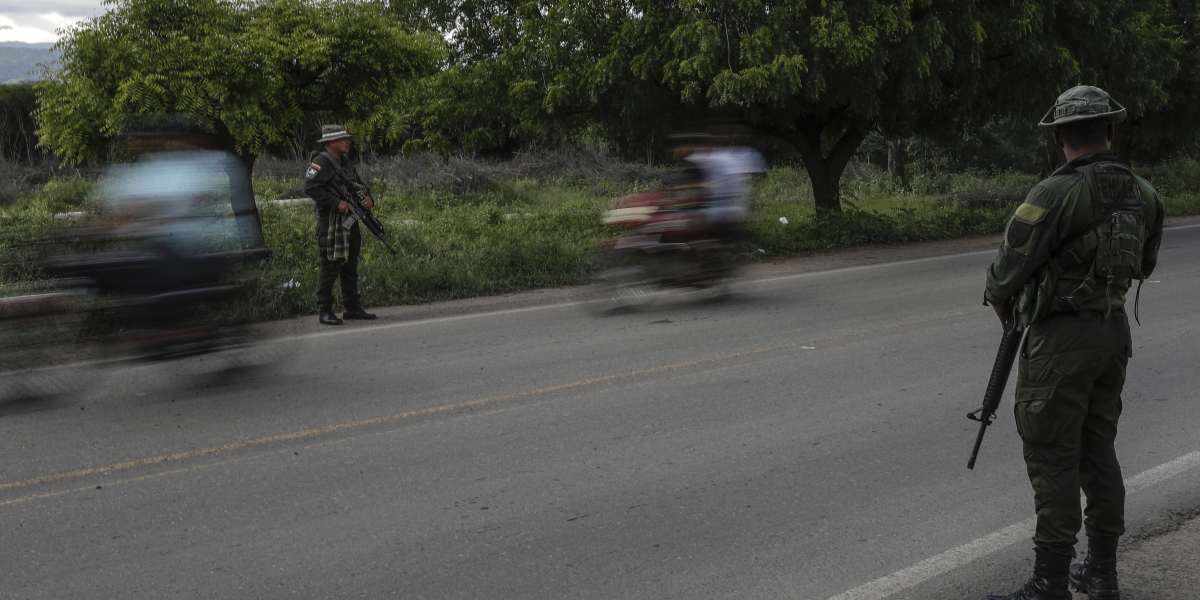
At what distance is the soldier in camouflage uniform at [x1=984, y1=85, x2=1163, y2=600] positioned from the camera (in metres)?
3.72

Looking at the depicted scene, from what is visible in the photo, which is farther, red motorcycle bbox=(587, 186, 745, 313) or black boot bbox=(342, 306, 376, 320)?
red motorcycle bbox=(587, 186, 745, 313)

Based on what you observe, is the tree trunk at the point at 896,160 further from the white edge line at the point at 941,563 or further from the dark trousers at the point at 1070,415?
the dark trousers at the point at 1070,415

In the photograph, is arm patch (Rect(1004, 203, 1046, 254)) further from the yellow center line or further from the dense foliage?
the dense foliage

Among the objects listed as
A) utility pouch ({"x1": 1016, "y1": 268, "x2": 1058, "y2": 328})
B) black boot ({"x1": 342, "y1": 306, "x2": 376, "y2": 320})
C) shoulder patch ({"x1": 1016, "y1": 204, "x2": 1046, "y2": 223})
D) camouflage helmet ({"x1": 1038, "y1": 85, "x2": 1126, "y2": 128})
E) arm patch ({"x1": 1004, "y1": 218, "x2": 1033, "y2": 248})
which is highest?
camouflage helmet ({"x1": 1038, "y1": 85, "x2": 1126, "y2": 128})

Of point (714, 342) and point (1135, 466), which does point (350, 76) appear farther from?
point (1135, 466)

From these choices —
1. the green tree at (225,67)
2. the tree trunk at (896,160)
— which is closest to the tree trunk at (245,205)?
the green tree at (225,67)

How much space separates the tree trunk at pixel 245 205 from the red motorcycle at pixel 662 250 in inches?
189

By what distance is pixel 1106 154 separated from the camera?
376 centimetres

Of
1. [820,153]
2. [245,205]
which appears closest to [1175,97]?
[820,153]

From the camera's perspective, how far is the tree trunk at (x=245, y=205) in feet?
43.2

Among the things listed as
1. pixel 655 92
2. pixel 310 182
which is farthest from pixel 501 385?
pixel 655 92

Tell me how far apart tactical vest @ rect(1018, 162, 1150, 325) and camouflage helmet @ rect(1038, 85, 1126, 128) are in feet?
0.57

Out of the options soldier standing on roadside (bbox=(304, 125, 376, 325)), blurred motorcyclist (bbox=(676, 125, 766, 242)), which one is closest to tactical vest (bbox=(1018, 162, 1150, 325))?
blurred motorcyclist (bbox=(676, 125, 766, 242))

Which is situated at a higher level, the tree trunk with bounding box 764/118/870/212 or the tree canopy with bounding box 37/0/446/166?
the tree canopy with bounding box 37/0/446/166
